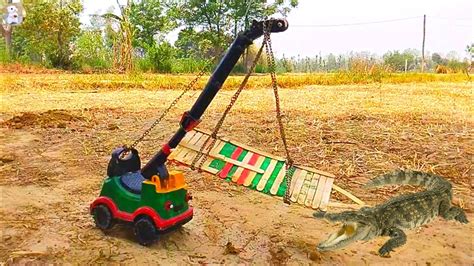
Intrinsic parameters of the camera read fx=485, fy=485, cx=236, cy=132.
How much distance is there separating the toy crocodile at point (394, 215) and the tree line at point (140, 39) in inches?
357

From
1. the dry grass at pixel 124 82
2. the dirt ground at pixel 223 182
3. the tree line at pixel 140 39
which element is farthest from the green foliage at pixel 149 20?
the dirt ground at pixel 223 182

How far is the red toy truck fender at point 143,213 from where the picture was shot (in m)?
2.30

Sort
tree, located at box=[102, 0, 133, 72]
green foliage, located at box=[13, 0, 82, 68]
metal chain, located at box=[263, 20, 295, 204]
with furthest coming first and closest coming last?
green foliage, located at box=[13, 0, 82, 68]
tree, located at box=[102, 0, 133, 72]
metal chain, located at box=[263, 20, 295, 204]

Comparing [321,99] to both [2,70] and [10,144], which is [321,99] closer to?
[10,144]

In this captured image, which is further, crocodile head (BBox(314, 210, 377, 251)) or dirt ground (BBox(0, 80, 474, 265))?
dirt ground (BBox(0, 80, 474, 265))

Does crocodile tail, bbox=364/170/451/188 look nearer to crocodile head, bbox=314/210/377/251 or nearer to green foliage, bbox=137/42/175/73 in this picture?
crocodile head, bbox=314/210/377/251

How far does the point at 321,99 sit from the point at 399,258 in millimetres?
5412

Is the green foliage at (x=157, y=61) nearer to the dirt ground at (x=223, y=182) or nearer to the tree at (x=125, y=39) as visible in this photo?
the tree at (x=125, y=39)

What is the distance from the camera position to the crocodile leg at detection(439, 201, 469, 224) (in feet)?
8.45

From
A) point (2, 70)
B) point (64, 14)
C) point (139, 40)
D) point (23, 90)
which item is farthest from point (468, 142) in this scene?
point (139, 40)

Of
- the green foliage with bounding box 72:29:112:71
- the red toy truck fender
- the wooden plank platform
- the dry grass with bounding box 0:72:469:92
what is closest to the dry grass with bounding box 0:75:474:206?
the dry grass with bounding box 0:72:469:92

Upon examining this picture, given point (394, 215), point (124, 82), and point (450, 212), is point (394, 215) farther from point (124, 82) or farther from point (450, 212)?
point (124, 82)

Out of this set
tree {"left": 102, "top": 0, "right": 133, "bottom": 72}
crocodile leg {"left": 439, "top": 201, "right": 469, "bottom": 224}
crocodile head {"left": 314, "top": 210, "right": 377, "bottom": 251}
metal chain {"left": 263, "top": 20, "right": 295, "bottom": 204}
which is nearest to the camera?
crocodile head {"left": 314, "top": 210, "right": 377, "bottom": 251}

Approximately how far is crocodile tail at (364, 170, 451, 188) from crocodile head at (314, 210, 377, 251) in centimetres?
49
